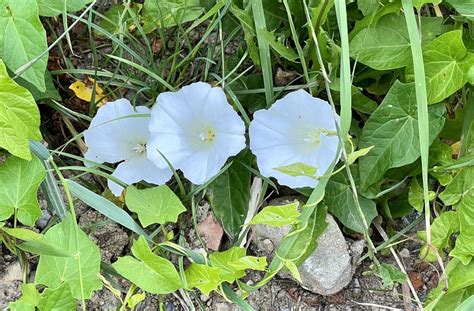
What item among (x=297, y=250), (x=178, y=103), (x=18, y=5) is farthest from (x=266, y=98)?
(x=18, y=5)

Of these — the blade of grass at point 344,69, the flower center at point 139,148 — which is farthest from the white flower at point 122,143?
the blade of grass at point 344,69

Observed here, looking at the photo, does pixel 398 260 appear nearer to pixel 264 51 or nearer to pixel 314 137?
pixel 314 137

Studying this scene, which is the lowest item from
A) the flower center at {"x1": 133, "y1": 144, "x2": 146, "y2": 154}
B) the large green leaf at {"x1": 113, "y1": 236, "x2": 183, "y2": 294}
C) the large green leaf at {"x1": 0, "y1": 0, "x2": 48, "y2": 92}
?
the large green leaf at {"x1": 113, "y1": 236, "x2": 183, "y2": 294}

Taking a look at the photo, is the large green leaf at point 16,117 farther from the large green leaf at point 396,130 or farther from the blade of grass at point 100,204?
the large green leaf at point 396,130

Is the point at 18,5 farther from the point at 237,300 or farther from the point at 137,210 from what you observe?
the point at 237,300

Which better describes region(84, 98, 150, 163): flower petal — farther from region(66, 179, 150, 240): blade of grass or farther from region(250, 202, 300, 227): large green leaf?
region(250, 202, 300, 227): large green leaf

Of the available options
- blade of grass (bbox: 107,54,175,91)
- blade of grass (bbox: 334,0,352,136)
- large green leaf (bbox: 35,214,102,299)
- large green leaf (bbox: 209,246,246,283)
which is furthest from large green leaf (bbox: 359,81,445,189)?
large green leaf (bbox: 35,214,102,299)

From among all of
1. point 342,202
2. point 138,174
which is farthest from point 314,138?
point 138,174
